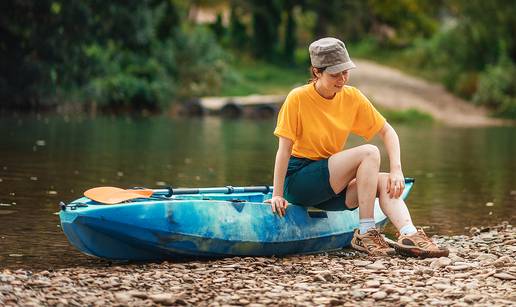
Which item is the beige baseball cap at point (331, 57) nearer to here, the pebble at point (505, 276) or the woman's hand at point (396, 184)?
the woman's hand at point (396, 184)

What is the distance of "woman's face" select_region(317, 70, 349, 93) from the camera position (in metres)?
8.86

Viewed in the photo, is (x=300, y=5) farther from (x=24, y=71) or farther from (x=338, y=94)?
(x=338, y=94)

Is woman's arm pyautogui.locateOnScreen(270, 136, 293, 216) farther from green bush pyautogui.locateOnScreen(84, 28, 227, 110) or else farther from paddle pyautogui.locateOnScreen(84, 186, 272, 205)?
green bush pyautogui.locateOnScreen(84, 28, 227, 110)

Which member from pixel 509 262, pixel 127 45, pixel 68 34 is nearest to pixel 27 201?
pixel 509 262

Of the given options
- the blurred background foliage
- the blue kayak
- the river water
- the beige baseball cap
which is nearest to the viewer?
the blue kayak

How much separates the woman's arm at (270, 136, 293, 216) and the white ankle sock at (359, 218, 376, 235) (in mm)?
654

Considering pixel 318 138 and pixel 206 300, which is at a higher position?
pixel 318 138

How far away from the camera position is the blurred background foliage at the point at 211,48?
104 feet

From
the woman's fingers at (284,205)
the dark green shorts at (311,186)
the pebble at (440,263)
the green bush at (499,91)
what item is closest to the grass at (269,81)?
the green bush at (499,91)

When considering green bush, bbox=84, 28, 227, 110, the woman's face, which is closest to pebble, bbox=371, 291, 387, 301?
the woman's face

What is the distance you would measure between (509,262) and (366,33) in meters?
49.9

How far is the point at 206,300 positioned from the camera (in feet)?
23.4

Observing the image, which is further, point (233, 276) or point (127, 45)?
point (127, 45)

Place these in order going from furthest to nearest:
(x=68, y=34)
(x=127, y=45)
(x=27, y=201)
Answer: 1. (x=127, y=45)
2. (x=68, y=34)
3. (x=27, y=201)
